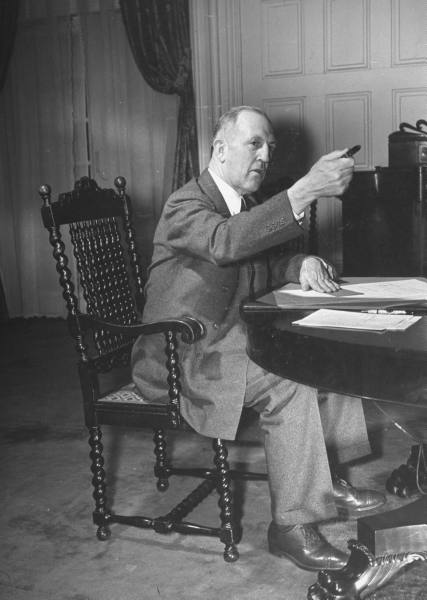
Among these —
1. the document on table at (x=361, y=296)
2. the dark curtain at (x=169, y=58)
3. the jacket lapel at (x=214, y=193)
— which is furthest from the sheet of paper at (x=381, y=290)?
the dark curtain at (x=169, y=58)

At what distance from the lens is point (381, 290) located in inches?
75.2

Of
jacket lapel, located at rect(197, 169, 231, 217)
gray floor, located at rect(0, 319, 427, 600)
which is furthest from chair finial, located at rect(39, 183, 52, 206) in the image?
gray floor, located at rect(0, 319, 427, 600)

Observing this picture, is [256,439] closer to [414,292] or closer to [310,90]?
[414,292]

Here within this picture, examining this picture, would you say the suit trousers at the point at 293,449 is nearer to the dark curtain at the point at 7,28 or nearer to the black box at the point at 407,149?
the black box at the point at 407,149

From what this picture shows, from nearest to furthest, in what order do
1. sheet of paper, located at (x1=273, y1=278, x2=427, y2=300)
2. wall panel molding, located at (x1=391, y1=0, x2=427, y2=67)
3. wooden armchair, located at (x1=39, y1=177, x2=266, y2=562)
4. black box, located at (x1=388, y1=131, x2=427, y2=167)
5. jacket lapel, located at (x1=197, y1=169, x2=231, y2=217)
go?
1. sheet of paper, located at (x1=273, y1=278, x2=427, y2=300)
2. wooden armchair, located at (x1=39, y1=177, x2=266, y2=562)
3. jacket lapel, located at (x1=197, y1=169, x2=231, y2=217)
4. black box, located at (x1=388, y1=131, x2=427, y2=167)
5. wall panel molding, located at (x1=391, y1=0, x2=427, y2=67)

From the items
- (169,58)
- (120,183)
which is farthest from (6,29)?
(120,183)

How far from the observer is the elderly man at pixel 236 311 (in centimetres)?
193

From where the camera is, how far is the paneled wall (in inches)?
175

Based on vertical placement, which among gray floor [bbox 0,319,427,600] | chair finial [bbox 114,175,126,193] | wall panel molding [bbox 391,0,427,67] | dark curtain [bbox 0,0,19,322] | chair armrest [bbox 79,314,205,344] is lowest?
gray floor [bbox 0,319,427,600]

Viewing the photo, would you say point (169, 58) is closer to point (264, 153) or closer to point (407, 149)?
point (407, 149)

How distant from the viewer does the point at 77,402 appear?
3797 mm

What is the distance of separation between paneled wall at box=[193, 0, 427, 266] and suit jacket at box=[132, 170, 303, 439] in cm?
258

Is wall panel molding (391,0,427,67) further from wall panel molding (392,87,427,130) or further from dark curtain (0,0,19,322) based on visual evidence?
dark curtain (0,0,19,322)

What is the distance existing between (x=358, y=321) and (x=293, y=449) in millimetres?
574
